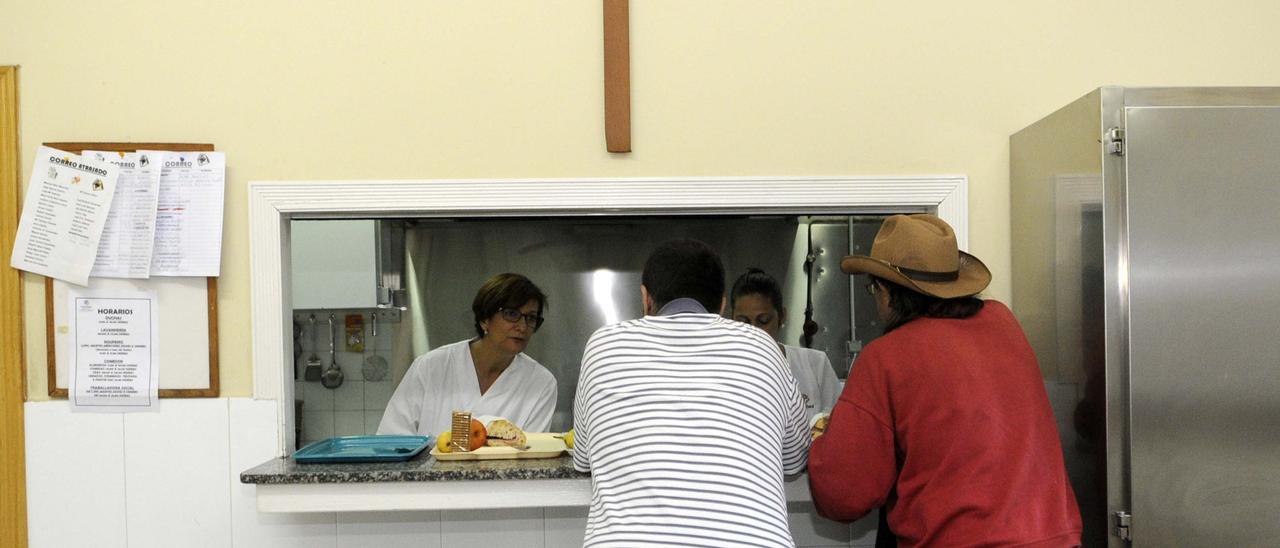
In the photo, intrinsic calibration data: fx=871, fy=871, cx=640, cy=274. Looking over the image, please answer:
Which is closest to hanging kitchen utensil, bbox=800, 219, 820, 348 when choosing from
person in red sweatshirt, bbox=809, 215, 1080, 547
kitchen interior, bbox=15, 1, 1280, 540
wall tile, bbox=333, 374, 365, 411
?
→ kitchen interior, bbox=15, 1, 1280, 540

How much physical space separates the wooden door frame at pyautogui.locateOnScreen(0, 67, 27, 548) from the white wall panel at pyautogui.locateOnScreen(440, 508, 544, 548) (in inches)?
41.2

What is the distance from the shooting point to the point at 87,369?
85.6 inches

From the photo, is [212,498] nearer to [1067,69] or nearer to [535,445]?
[535,445]

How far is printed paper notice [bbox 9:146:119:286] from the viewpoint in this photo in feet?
7.04

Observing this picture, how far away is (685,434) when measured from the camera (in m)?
1.64

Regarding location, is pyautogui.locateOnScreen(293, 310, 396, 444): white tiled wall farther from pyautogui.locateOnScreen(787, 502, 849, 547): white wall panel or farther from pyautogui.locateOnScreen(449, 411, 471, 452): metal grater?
pyautogui.locateOnScreen(787, 502, 849, 547): white wall panel

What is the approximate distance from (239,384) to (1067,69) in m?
2.26

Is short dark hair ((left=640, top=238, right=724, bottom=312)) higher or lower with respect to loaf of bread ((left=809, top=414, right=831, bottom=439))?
higher

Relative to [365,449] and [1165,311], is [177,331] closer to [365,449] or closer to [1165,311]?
[365,449]

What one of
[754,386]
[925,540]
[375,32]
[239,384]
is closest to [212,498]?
[239,384]

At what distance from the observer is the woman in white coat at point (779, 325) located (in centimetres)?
253

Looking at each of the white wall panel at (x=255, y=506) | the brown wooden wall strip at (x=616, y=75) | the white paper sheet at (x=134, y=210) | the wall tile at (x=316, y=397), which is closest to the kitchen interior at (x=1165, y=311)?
the brown wooden wall strip at (x=616, y=75)

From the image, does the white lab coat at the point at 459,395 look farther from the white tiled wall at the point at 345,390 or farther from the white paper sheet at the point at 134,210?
the white paper sheet at the point at 134,210

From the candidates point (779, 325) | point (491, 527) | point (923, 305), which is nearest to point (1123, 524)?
point (923, 305)
